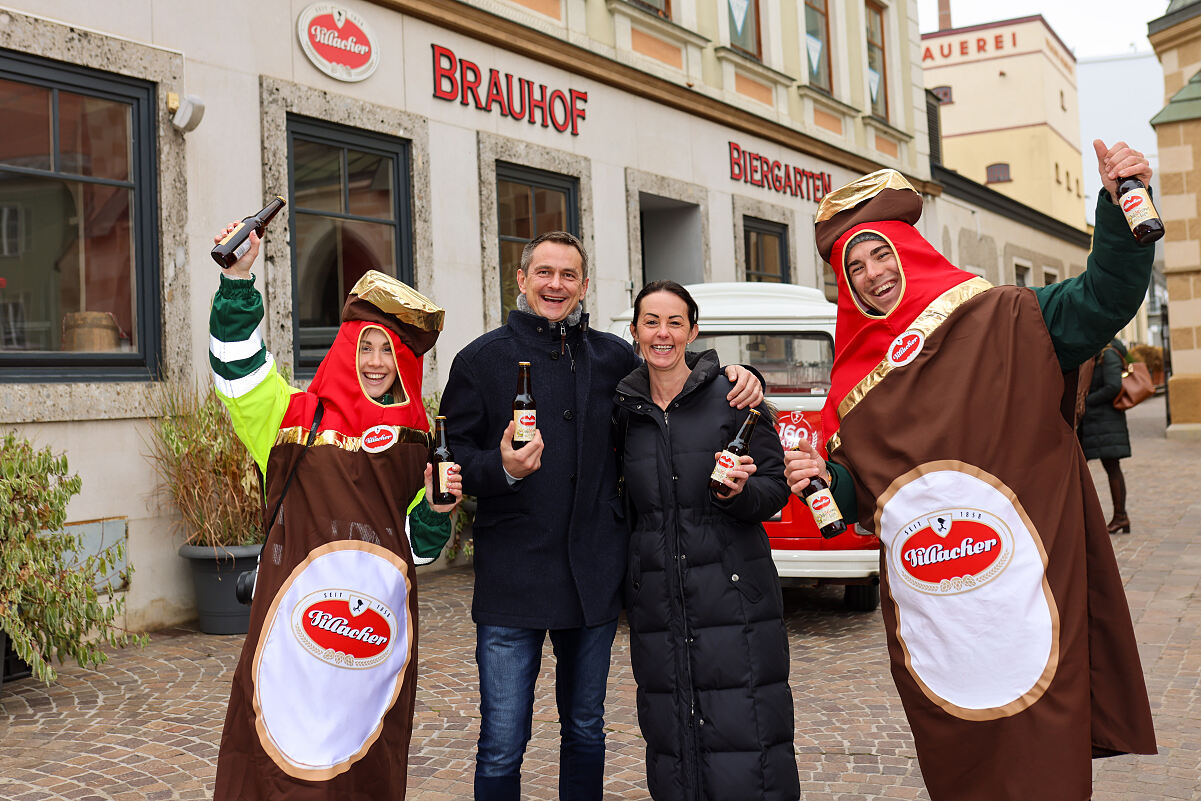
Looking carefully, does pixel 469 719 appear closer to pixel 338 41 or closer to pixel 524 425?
pixel 524 425

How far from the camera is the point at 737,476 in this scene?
3.19 metres

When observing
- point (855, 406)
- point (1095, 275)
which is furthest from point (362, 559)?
point (1095, 275)

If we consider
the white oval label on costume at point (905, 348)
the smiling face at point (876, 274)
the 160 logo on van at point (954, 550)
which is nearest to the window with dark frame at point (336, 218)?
the smiling face at point (876, 274)

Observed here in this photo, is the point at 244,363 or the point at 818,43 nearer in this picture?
the point at 244,363

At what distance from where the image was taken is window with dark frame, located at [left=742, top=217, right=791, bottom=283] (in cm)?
1462

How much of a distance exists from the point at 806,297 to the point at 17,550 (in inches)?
213

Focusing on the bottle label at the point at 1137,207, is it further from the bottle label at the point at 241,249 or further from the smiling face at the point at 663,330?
the bottle label at the point at 241,249

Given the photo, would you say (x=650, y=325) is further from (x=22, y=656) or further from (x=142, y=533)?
(x=142, y=533)

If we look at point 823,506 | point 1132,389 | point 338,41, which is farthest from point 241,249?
point 1132,389

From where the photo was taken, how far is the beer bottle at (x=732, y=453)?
319 cm

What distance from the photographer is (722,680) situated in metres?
3.25

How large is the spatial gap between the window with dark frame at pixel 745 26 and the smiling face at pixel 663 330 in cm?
1154

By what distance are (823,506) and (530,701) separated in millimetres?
1184

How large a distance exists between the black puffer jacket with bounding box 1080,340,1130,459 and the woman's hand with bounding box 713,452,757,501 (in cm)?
777
